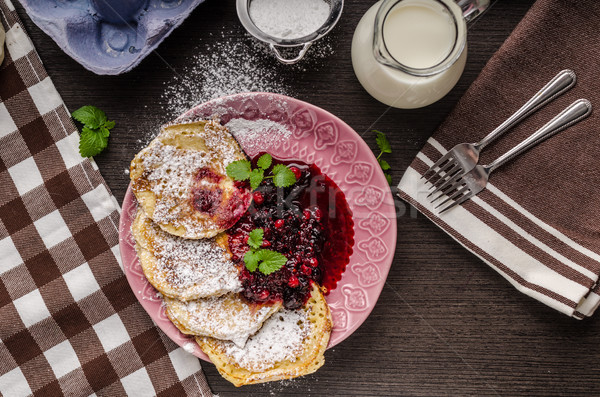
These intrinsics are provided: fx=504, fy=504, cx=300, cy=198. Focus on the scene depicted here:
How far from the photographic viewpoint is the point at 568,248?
1.76 metres

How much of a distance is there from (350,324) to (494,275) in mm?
584

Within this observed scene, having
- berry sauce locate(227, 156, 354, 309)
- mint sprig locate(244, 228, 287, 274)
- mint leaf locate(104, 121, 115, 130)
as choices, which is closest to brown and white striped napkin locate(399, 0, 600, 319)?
berry sauce locate(227, 156, 354, 309)

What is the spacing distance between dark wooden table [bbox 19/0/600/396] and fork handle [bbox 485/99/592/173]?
284mm

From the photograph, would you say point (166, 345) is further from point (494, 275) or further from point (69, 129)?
point (494, 275)

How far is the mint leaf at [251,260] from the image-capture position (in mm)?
1674

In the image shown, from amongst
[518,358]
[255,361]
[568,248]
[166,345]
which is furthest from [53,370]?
[568,248]

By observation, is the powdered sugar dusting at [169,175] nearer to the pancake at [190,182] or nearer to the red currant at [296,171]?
the pancake at [190,182]

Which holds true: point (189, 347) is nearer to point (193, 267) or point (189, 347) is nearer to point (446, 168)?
point (193, 267)

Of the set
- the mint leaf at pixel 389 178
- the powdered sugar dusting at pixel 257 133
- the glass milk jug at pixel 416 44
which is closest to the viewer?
the glass milk jug at pixel 416 44

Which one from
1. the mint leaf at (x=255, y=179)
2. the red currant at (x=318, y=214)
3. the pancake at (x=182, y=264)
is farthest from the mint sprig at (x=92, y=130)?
the red currant at (x=318, y=214)

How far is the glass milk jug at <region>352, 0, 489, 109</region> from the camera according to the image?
1540 mm

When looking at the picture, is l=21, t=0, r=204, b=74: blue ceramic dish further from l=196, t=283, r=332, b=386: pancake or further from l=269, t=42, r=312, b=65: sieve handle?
l=196, t=283, r=332, b=386: pancake

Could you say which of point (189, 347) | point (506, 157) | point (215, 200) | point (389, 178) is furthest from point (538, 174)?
point (189, 347)

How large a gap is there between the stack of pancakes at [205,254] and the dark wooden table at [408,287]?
0.74 feet
